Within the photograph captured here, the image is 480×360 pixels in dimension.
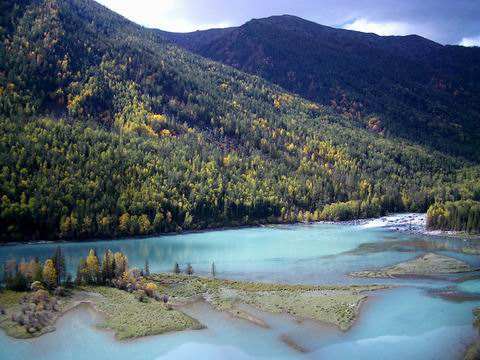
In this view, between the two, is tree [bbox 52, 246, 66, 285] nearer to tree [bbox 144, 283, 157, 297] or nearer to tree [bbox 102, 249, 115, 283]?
tree [bbox 102, 249, 115, 283]

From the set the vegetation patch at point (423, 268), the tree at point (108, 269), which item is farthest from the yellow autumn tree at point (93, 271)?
the vegetation patch at point (423, 268)

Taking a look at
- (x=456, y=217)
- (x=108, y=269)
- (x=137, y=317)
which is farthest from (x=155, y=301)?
(x=456, y=217)

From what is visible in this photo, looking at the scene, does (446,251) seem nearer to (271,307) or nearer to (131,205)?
(271,307)

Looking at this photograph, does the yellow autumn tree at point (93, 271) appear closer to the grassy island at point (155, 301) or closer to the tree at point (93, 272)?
the tree at point (93, 272)

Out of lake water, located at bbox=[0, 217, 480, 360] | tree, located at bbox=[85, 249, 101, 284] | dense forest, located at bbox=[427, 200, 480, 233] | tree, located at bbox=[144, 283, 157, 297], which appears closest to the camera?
lake water, located at bbox=[0, 217, 480, 360]

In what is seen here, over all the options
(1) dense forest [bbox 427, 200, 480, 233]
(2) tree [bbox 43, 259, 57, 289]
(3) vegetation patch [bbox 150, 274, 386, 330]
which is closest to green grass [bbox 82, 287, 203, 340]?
(3) vegetation patch [bbox 150, 274, 386, 330]

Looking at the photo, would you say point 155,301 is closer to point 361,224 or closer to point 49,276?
point 49,276

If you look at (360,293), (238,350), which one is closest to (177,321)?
(238,350)

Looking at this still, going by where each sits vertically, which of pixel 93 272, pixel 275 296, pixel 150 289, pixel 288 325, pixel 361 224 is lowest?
pixel 361 224
